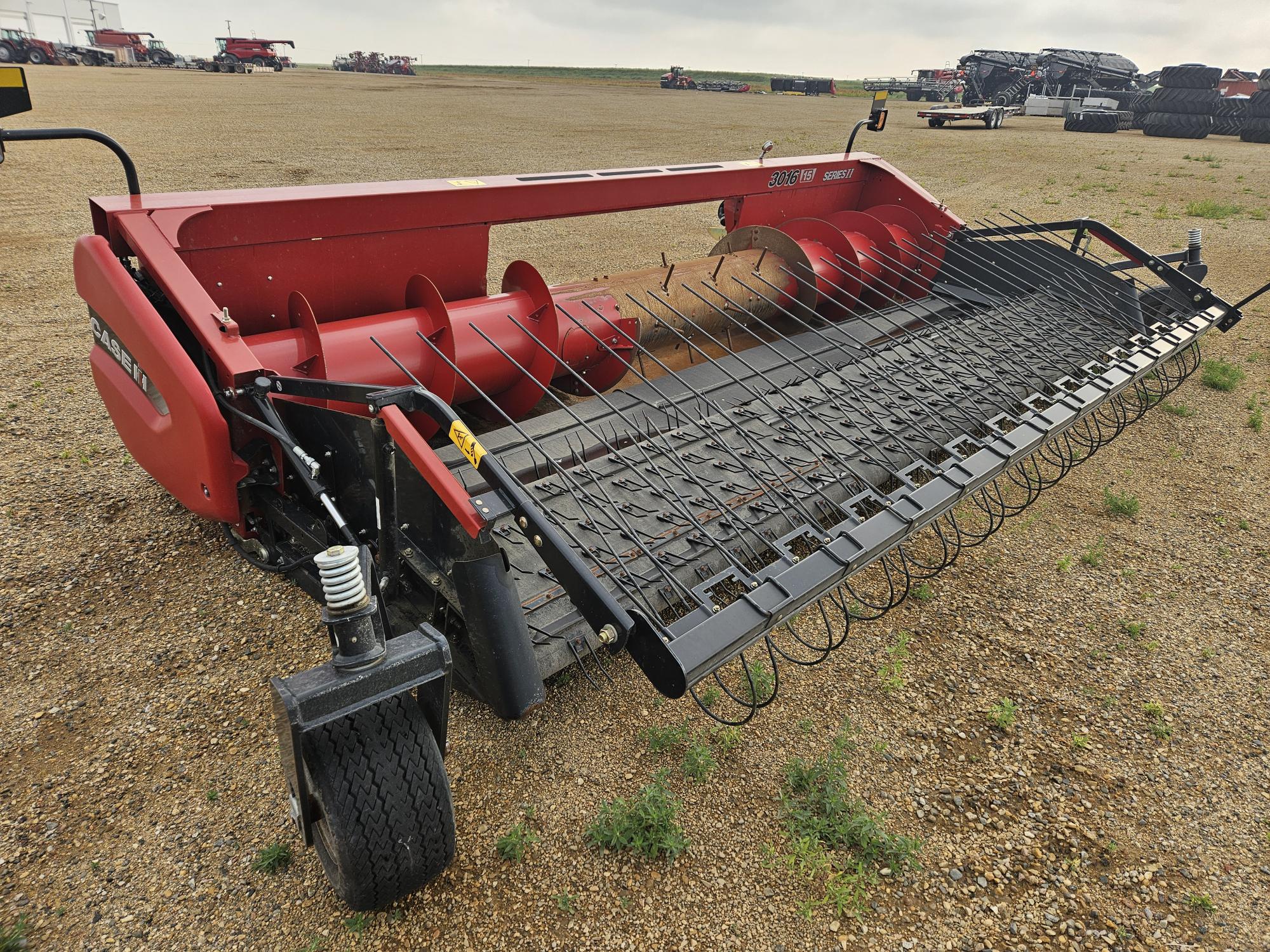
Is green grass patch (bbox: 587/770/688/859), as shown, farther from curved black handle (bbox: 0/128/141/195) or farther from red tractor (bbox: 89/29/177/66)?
red tractor (bbox: 89/29/177/66)

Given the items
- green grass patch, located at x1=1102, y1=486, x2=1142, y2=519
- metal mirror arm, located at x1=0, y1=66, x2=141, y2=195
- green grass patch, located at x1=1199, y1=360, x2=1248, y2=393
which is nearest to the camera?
metal mirror arm, located at x1=0, y1=66, x2=141, y2=195

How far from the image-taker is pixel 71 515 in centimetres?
356

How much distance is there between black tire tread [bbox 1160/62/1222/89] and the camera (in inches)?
878

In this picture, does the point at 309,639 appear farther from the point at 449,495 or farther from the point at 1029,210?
the point at 1029,210

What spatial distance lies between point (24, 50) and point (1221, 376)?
48.8 m

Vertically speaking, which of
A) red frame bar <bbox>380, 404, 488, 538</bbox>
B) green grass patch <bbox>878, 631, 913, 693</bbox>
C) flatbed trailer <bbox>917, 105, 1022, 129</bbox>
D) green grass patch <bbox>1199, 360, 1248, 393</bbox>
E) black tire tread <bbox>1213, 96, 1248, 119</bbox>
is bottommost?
green grass patch <bbox>878, 631, 913, 693</bbox>

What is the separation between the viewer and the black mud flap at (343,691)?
5.12ft

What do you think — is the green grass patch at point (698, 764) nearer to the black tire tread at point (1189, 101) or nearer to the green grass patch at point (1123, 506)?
the green grass patch at point (1123, 506)

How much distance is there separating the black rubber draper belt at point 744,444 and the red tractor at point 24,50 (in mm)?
44235

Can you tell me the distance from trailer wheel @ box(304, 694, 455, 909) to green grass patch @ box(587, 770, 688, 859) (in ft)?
1.56

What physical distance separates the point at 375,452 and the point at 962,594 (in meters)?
2.57

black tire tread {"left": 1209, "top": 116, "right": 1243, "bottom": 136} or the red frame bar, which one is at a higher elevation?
black tire tread {"left": 1209, "top": 116, "right": 1243, "bottom": 136}

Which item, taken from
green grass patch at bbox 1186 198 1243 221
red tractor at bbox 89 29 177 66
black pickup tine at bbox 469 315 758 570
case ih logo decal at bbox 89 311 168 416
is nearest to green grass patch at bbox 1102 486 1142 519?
black pickup tine at bbox 469 315 758 570

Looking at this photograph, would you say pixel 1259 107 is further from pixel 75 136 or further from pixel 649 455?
pixel 75 136
